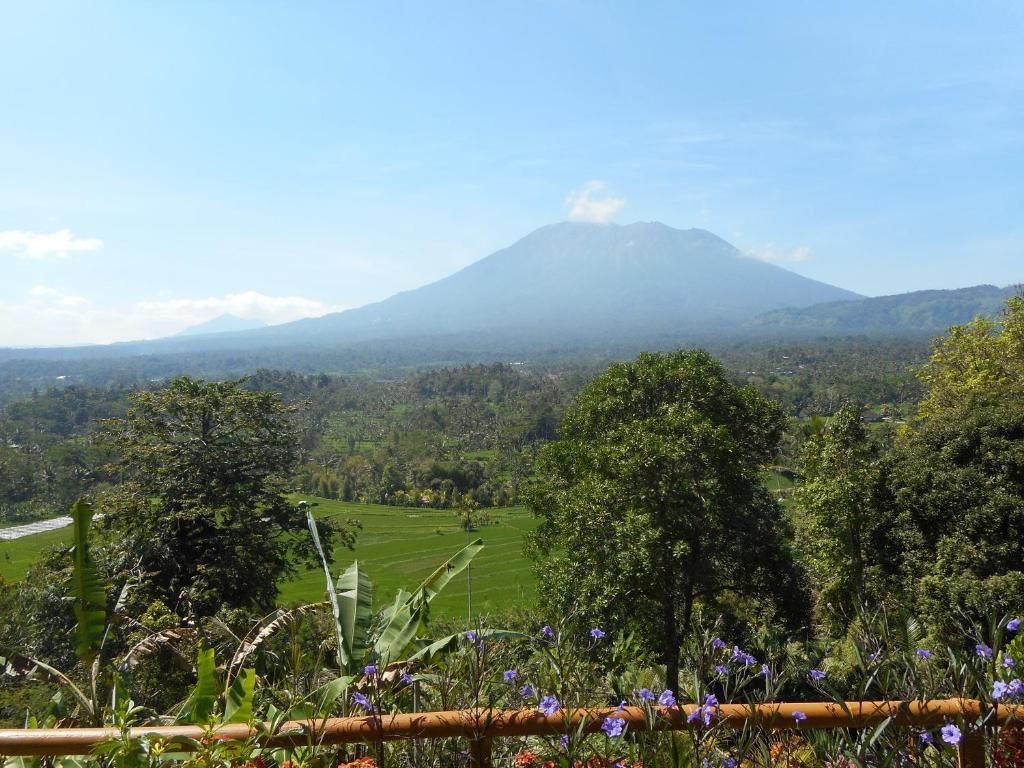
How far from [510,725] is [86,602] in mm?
2475

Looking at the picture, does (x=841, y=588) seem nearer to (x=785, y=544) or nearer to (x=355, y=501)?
(x=785, y=544)

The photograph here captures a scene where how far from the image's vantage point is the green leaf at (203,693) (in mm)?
2016

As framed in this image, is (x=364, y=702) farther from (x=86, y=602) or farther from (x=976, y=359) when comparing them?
(x=976, y=359)

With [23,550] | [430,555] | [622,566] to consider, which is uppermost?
[622,566]

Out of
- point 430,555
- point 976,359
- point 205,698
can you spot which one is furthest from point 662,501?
point 430,555

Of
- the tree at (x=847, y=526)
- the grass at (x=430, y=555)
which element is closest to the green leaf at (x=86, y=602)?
the tree at (x=847, y=526)

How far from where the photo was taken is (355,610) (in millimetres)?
2637

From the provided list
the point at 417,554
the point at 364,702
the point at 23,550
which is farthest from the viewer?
the point at 417,554

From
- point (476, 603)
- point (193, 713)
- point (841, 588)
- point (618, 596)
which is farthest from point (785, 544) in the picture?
point (476, 603)

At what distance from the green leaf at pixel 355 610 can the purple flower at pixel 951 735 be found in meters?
1.85

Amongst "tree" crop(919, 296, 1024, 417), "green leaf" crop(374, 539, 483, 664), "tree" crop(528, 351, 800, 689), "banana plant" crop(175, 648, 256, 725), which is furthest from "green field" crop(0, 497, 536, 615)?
"banana plant" crop(175, 648, 256, 725)

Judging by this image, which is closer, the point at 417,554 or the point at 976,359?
the point at 976,359

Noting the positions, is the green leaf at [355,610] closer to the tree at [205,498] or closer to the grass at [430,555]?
the tree at [205,498]

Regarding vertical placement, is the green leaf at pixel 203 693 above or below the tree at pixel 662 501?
above
